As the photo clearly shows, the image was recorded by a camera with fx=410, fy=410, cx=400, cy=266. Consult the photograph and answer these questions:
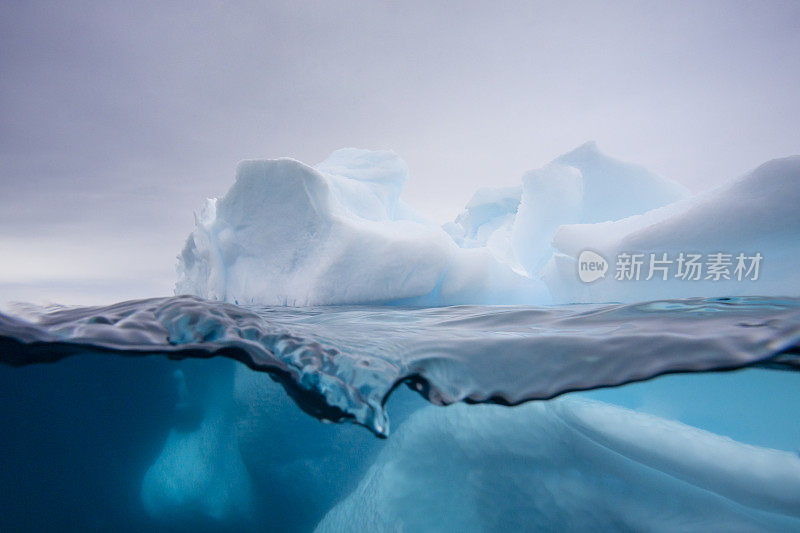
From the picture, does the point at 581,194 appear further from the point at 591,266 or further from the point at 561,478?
the point at 561,478

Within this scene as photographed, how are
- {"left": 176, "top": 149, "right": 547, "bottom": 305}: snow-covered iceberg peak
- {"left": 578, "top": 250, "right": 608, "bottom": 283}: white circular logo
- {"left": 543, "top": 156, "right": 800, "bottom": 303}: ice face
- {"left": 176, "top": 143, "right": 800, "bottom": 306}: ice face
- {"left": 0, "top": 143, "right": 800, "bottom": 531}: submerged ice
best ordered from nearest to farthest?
{"left": 0, "top": 143, "right": 800, "bottom": 531}: submerged ice < {"left": 543, "top": 156, "right": 800, "bottom": 303}: ice face < {"left": 176, "top": 143, "right": 800, "bottom": 306}: ice face < {"left": 176, "top": 149, "right": 547, "bottom": 305}: snow-covered iceberg peak < {"left": 578, "top": 250, "right": 608, "bottom": 283}: white circular logo

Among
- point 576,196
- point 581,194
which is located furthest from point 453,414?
point 581,194

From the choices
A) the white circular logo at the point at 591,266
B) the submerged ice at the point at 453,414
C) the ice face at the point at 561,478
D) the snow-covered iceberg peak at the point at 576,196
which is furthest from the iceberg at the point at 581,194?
the ice face at the point at 561,478

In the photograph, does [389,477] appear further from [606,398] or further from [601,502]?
[606,398]

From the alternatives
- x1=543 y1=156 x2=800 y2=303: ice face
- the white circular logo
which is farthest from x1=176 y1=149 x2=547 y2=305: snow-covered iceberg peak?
x1=543 y1=156 x2=800 y2=303: ice face

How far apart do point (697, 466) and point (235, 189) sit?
5.43m

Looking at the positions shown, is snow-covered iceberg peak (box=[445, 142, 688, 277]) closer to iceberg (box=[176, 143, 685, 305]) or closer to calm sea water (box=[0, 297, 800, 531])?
iceberg (box=[176, 143, 685, 305])

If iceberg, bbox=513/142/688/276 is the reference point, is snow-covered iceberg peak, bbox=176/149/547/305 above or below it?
below

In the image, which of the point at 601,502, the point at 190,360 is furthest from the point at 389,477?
the point at 190,360

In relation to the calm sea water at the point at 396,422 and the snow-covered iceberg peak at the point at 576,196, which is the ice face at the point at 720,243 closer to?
the calm sea water at the point at 396,422

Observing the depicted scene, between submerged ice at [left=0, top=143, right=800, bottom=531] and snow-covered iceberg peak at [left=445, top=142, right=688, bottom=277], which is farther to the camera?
snow-covered iceberg peak at [left=445, top=142, right=688, bottom=277]

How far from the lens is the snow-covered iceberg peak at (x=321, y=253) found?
4.88 m

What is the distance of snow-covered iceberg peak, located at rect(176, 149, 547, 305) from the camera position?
4.88 m

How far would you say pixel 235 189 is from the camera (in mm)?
5465
